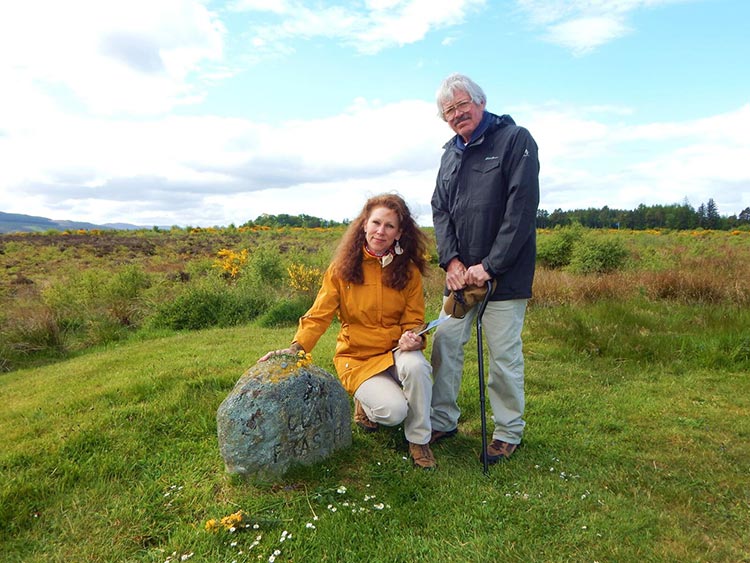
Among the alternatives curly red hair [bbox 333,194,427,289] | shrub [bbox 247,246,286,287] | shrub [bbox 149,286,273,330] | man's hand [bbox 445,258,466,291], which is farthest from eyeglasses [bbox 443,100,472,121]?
shrub [bbox 247,246,286,287]

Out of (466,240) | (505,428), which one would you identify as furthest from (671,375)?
(466,240)

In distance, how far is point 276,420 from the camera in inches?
135

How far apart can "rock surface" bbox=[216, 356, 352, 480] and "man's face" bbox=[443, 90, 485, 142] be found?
7.27ft

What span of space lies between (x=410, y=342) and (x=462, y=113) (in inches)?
72.6

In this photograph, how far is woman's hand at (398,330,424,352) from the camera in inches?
150

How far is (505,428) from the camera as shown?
404cm

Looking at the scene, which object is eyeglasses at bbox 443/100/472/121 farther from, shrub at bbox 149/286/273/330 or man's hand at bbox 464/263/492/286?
shrub at bbox 149/286/273/330

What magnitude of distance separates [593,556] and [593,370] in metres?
4.05

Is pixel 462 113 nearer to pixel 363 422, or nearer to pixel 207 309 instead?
pixel 363 422

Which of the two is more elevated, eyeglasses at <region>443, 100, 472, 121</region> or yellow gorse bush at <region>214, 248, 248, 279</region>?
eyeglasses at <region>443, 100, 472, 121</region>

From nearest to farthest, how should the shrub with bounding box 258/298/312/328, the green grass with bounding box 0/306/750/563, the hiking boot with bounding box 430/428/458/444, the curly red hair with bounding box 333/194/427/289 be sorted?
the green grass with bounding box 0/306/750/563
the curly red hair with bounding box 333/194/427/289
the hiking boot with bounding box 430/428/458/444
the shrub with bounding box 258/298/312/328

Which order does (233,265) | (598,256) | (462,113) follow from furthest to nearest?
(598,256), (233,265), (462,113)

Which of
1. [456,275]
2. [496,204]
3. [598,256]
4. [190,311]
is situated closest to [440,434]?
[456,275]

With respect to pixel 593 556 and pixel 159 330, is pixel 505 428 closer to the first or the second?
pixel 593 556
